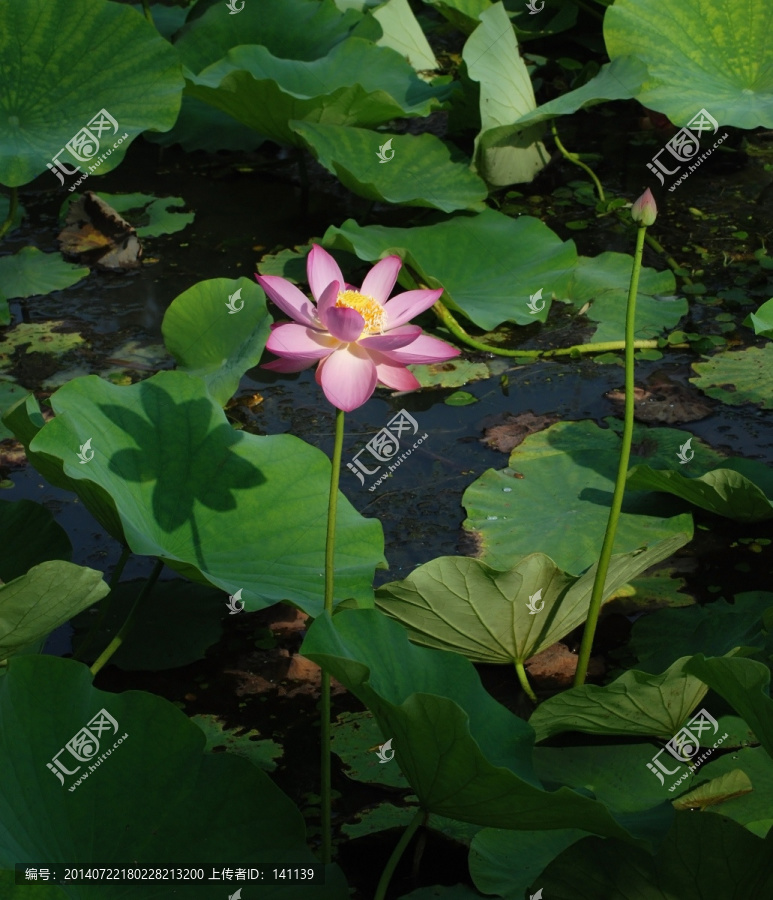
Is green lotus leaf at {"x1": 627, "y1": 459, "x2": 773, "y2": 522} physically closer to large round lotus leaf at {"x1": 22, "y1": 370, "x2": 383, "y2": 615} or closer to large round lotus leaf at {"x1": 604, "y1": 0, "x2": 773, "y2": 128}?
large round lotus leaf at {"x1": 22, "y1": 370, "x2": 383, "y2": 615}

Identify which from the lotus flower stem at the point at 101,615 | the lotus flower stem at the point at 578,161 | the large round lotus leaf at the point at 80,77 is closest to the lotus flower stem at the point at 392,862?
the lotus flower stem at the point at 101,615

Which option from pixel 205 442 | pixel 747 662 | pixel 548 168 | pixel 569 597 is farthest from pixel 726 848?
pixel 548 168

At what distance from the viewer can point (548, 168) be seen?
3.99 meters

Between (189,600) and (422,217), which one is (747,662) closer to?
(189,600)

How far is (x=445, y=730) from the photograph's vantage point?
1.17 metres

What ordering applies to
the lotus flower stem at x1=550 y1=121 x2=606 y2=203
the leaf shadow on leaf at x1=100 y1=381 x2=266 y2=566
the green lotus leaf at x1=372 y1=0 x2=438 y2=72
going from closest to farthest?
1. the leaf shadow on leaf at x1=100 y1=381 x2=266 y2=566
2. the lotus flower stem at x1=550 y1=121 x2=606 y2=203
3. the green lotus leaf at x1=372 y1=0 x2=438 y2=72

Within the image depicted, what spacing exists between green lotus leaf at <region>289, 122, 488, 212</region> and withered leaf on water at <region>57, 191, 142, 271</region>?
695 mm

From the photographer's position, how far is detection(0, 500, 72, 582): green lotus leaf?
6.07ft

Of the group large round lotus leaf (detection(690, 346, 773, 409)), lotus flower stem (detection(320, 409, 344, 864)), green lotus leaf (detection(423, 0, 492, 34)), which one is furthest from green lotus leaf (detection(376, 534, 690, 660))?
green lotus leaf (detection(423, 0, 492, 34))

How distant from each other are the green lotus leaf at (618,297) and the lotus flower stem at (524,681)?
140 cm

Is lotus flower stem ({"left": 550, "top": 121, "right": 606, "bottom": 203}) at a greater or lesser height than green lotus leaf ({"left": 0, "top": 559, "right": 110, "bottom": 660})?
lesser

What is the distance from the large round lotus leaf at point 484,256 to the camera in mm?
2906

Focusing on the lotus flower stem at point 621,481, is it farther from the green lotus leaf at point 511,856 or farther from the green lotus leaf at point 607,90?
the green lotus leaf at point 607,90

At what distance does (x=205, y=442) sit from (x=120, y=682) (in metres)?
0.49
